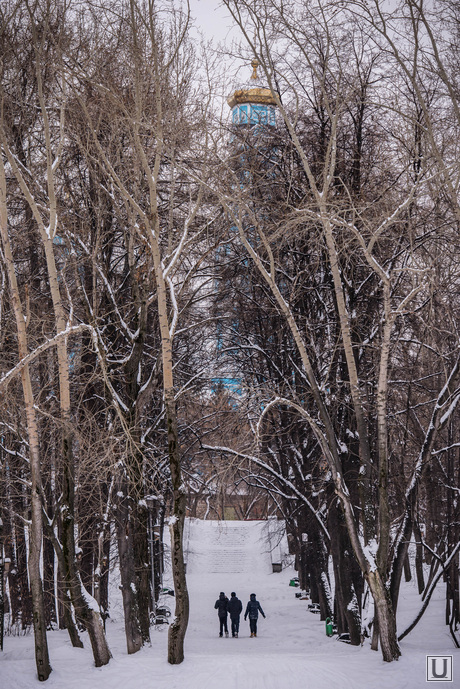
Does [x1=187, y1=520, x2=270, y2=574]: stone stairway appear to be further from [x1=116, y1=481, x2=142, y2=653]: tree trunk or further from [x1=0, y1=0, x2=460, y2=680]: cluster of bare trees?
[x1=116, y1=481, x2=142, y2=653]: tree trunk

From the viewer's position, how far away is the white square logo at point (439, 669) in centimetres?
990

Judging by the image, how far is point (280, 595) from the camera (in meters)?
29.3

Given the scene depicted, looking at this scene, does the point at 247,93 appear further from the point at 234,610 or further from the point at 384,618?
the point at 234,610

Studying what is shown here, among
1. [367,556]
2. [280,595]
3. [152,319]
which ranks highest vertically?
[152,319]

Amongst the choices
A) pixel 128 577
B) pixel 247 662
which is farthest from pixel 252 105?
pixel 247 662

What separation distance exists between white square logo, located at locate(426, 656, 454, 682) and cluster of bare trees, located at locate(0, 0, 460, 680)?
0.65 m

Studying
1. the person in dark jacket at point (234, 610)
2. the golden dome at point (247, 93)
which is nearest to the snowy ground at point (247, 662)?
the person in dark jacket at point (234, 610)

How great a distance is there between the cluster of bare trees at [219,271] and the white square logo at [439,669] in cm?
65

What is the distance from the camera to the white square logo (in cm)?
990

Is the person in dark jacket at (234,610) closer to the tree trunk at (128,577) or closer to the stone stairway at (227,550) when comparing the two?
the tree trunk at (128,577)

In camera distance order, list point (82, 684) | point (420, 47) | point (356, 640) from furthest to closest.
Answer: point (356, 640) → point (420, 47) → point (82, 684)

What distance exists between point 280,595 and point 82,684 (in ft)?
66.2

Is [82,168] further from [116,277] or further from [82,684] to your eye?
[82,684]

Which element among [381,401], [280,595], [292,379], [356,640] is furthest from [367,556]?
[280,595]
